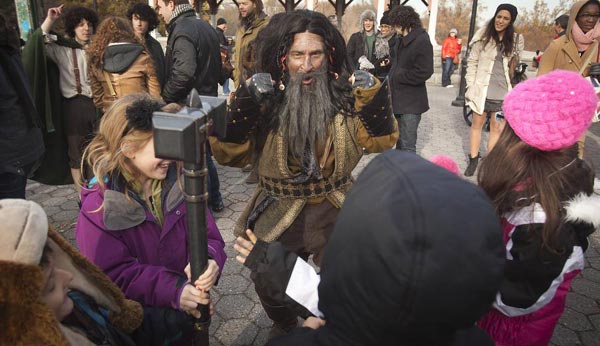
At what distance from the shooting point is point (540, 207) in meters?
1.58

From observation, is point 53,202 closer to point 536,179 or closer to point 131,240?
point 131,240

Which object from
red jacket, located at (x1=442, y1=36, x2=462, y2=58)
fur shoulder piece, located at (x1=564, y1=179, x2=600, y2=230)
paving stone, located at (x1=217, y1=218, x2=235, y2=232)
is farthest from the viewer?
red jacket, located at (x1=442, y1=36, x2=462, y2=58)

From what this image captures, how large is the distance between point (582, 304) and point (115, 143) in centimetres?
310

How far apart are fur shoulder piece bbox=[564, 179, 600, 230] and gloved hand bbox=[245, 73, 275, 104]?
1285mm

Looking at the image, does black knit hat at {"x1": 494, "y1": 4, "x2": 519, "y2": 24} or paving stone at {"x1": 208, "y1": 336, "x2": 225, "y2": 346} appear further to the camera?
black knit hat at {"x1": 494, "y1": 4, "x2": 519, "y2": 24}

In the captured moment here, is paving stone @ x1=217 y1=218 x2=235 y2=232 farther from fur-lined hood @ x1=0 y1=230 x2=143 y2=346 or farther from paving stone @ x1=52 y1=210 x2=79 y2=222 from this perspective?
fur-lined hood @ x1=0 y1=230 x2=143 y2=346

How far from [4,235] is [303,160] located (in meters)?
1.32

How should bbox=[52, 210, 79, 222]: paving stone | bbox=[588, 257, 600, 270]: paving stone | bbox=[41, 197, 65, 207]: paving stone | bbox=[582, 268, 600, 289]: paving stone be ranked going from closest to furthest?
bbox=[582, 268, 600, 289]: paving stone
bbox=[588, 257, 600, 270]: paving stone
bbox=[52, 210, 79, 222]: paving stone
bbox=[41, 197, 65, 207]: paving stone

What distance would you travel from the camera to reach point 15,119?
9.14 feet

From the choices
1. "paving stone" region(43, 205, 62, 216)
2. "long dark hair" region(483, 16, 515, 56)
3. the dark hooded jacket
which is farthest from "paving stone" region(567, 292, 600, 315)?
"paving stone" region(43, 205, 62, 216)

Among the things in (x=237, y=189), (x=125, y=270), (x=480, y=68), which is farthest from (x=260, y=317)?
(x=480, y=68)

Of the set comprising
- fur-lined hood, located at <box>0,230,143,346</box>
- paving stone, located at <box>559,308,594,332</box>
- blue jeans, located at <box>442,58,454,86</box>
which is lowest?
paving stone, located at <box>559,308,594,332</box>

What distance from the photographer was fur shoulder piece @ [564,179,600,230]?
152 cm

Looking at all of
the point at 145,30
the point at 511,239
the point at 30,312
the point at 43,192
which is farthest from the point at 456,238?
the point at 43,192
